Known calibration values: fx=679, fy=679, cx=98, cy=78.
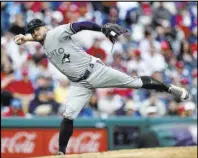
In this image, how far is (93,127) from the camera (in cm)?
1231

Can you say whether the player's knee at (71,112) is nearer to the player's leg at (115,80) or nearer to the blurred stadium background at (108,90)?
the player's leg at (115,80)

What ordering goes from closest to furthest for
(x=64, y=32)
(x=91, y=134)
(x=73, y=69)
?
(x=64, y=32)
(x=73, y=69)
(x=91, y=134)

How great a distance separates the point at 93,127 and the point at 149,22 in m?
5.25

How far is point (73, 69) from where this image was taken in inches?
327

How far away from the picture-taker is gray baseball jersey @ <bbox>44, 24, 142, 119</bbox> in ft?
27.0

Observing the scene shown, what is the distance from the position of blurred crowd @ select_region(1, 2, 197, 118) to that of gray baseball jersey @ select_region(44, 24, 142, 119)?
13.2 ft

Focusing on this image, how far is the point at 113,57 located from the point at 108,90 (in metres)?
1.47

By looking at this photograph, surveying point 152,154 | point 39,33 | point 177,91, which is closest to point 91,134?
point 152,154

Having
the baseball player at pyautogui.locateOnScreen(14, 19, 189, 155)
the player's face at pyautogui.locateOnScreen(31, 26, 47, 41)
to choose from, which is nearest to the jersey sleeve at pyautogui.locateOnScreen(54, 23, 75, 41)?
the baseball player at pyautogui.locateOnScreen(14, 19, 189, 155)

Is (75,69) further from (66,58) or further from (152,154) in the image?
(152,154)

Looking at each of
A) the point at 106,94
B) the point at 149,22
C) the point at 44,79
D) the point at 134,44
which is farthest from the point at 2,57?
the point at 149,22

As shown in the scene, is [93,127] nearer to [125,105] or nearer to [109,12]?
[125,105]

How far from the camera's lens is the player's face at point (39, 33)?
8.21 metres

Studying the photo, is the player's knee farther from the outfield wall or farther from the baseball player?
the outfield wall
